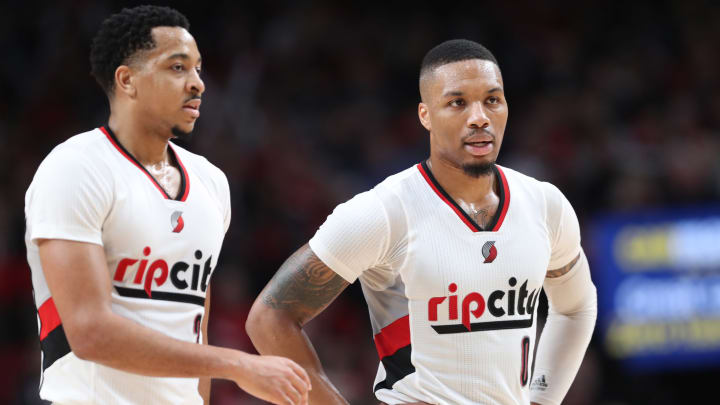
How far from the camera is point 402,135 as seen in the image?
32.3 feet

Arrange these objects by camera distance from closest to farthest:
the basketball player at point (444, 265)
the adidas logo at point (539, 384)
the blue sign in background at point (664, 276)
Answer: the basketball player at point (444, 265) → the adidas logo at point (539, 384) → the blue sign in background at point (664, 276)

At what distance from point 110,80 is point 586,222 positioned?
5373 mm

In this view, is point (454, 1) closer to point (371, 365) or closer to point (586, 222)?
point (586, 222)

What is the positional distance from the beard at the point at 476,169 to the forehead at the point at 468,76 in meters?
0.28

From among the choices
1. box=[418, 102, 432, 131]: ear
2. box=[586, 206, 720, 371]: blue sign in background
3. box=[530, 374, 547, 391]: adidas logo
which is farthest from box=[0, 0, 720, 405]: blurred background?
box=[418, 102, 432, 131]: ear

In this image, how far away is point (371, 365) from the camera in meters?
7.88

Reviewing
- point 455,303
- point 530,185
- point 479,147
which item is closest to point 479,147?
point 479,147

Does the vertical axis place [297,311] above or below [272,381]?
above

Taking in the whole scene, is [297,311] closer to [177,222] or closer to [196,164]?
[177,222]

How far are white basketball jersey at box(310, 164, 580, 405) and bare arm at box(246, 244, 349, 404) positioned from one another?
2.8 inches

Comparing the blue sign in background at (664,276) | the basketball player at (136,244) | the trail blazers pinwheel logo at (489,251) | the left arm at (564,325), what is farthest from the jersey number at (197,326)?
the blue sign in background at (664,276)

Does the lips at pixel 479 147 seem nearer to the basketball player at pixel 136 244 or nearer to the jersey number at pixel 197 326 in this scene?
the basketball player at pixel 136 244

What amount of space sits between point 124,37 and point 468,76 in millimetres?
1235

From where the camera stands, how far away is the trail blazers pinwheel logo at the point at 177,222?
11.2ft
